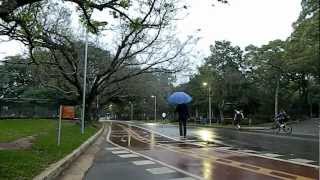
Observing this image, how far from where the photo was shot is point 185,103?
24359 mm

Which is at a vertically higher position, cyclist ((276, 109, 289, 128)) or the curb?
cyclist ((276, 109, 289, 128))

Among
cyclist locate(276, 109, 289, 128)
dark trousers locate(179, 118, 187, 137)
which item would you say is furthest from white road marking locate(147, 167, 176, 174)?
cyclist locate(276, 109, 289, 128)


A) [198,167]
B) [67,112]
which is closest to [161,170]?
[198,167]

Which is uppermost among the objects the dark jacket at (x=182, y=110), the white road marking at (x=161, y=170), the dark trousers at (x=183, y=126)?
the dark jacket at (x=182, y=110)

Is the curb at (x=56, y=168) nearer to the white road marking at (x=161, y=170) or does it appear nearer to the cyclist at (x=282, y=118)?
the white road marking at (x=161, y=170)

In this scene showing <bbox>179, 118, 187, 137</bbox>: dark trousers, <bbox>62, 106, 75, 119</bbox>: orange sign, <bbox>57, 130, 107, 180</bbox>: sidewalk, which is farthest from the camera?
<bbox>179, 118, 187, 137</bbox>: dark trousers

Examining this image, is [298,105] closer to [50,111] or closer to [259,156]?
[50,111]

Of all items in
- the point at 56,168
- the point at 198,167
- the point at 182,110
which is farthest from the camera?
the point at 182,110

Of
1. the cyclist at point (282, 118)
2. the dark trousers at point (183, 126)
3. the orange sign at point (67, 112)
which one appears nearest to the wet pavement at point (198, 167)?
the orange sign at point (67, 112)

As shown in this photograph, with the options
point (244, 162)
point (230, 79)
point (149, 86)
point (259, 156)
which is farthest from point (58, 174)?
point (230, 79)

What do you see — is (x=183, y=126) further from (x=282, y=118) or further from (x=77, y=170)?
(x=77, y=170)

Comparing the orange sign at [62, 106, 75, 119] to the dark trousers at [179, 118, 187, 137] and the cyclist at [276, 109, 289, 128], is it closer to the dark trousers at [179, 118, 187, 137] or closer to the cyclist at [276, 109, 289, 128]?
the dark trousers at [179, 118, 187, 137]

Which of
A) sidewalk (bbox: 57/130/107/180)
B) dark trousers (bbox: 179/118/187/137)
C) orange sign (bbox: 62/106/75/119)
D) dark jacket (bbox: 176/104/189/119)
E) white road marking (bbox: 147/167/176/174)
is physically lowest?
sidewalk (bbox: 57/130/107/180)

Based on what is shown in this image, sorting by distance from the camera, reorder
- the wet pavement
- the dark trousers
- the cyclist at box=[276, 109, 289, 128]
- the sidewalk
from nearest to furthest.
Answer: the wet pavement
the sidewalk
the dark trousers
the cyclist at box=[276, 109, 289, 128]
